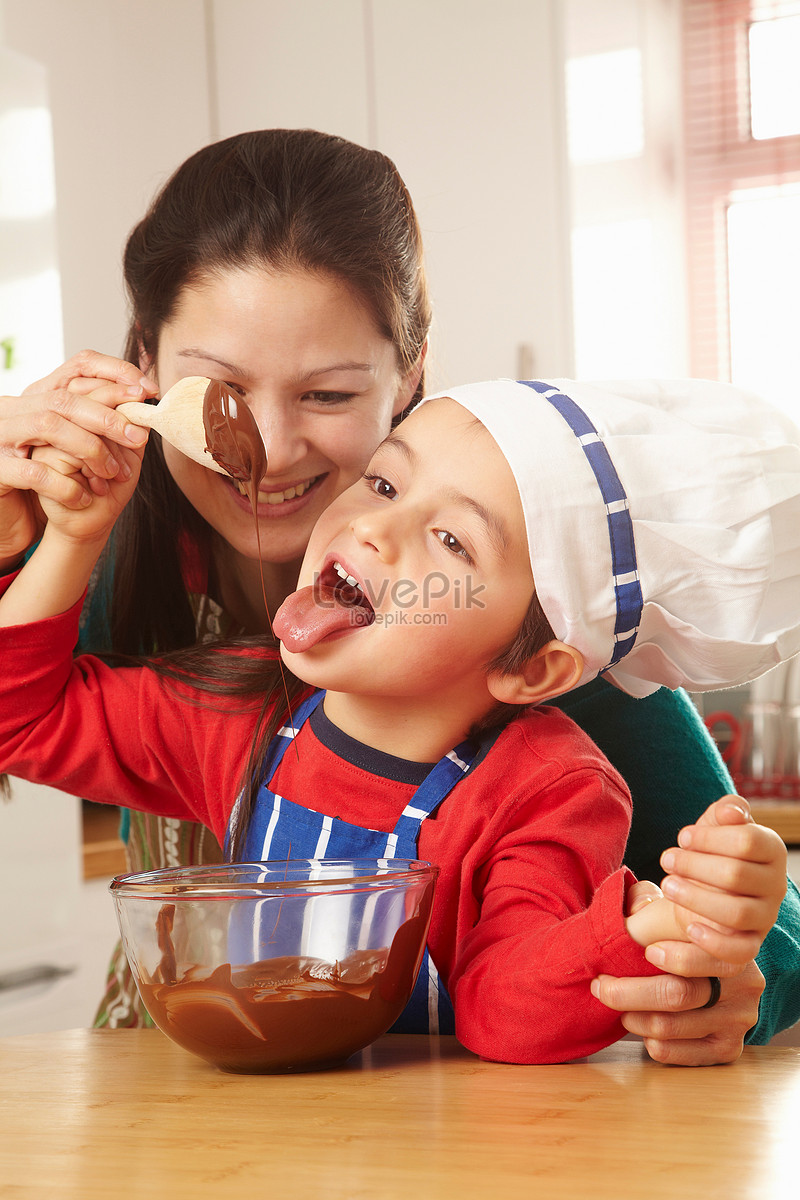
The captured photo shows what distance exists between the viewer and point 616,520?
2.89ft

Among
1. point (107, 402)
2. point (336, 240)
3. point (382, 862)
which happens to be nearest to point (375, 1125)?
point (382, 862)

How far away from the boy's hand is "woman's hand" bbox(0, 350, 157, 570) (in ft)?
1.83

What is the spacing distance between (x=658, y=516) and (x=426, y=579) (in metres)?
0.18

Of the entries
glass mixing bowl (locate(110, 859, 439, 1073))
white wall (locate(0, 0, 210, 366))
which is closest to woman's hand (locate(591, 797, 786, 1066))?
glass mixing bowl (locate(110, 859, 439, 1073))

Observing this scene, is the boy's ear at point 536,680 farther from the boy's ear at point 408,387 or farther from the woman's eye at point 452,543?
the boy's ear at point 408,387

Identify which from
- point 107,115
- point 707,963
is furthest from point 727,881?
point 107,115

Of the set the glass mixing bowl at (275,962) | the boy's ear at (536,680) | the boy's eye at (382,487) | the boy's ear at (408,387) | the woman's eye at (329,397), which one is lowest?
the glass mixing bowl at (275,962)

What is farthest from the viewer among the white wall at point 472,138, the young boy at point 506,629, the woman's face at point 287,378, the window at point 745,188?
the window at point 745,188

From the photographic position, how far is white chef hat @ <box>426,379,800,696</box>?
2.89ft

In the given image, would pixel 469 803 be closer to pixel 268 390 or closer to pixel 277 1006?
pixel 277 1006

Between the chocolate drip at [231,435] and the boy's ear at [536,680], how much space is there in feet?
0.84

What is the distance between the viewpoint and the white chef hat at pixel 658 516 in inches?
34.7

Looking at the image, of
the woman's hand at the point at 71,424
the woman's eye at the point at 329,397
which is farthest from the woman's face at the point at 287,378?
the woman's hand at the point at 71,424

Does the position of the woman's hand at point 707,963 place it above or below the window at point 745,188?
below
